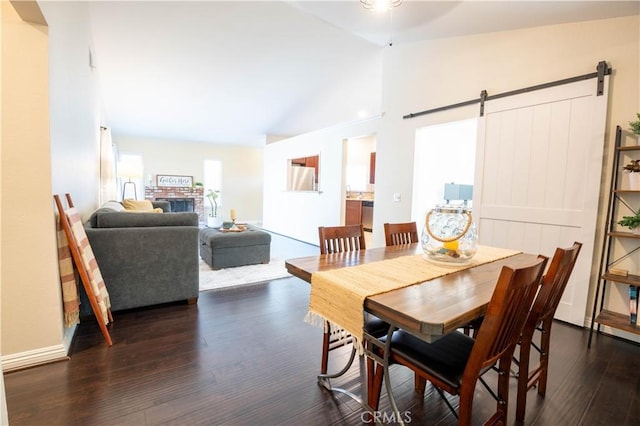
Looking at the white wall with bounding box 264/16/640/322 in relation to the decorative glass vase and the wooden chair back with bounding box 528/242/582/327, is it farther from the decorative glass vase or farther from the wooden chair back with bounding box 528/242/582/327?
the decorative glass vase

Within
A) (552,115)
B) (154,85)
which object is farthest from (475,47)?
(154,85)

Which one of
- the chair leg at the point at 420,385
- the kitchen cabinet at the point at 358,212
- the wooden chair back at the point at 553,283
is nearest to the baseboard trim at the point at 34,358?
the chair leg at the point at 420,385

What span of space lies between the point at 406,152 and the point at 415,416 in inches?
122

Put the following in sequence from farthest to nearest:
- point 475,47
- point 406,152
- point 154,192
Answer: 1. point 154,192
2. point 406,152
3. point 475,47

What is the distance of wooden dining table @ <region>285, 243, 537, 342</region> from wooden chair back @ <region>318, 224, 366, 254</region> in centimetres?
15

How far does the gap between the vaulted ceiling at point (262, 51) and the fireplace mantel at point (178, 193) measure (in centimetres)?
177

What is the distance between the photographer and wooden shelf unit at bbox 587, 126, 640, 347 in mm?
2141

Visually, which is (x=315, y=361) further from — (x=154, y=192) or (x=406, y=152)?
(x=154, y=192)

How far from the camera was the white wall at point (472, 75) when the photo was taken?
2.30 m

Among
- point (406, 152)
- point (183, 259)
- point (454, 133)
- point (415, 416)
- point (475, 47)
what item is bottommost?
point (415, 416)

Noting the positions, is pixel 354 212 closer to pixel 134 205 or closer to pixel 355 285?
pixel 134 205

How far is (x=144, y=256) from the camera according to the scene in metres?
2.51

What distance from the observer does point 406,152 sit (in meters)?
3.89

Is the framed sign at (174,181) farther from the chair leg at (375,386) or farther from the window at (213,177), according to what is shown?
the chair leg at (375,386)
